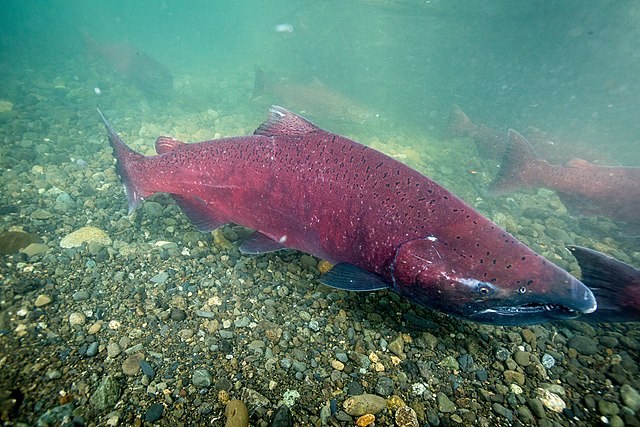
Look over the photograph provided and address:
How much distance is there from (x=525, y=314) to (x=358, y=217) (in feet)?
5.17

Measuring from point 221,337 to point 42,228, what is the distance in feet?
11.3

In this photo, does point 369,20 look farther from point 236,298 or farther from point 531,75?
point 236,298

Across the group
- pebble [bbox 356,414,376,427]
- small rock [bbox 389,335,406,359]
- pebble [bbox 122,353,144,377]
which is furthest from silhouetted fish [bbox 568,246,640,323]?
pebble [bbox 122,353,144,377]

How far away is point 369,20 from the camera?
3878 centimetres

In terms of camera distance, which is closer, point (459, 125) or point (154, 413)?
point (154, 413)

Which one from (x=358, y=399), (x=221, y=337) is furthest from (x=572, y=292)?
(x=221, y=337)

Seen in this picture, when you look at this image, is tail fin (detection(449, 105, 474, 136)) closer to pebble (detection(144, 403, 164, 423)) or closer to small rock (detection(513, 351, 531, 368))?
small rock (detection(513, 351, 531, 368))

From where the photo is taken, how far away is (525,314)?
2227 mm

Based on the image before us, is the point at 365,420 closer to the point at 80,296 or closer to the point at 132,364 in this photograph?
the point at 132,364

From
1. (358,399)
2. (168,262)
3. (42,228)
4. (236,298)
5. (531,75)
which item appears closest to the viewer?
(358,399)

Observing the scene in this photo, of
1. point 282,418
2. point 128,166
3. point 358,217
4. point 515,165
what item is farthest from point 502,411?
point 515,165

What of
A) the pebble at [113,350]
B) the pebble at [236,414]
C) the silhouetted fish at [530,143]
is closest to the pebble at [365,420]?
the pebble at [236,414]

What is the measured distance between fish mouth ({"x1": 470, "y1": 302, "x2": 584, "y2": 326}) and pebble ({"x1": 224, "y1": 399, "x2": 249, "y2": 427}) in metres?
1.96

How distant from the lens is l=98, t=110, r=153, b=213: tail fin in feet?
13.7
